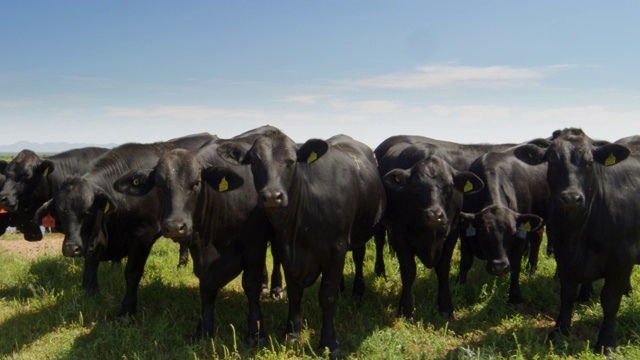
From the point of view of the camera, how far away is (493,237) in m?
5.86

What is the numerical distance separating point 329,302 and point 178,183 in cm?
197

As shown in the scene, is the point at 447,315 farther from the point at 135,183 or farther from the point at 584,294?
the point at 135,183

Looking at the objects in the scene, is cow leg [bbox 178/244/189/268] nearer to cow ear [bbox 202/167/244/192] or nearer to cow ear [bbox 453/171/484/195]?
cow ear [bbox 202/167/244/192]

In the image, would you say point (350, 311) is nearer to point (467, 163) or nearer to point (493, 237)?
point (493, 237)

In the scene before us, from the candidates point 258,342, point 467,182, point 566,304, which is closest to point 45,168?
point 258,342

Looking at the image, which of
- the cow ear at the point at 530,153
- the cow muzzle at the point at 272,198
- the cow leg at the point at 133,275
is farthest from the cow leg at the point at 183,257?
the cow ear at the point at 530,153

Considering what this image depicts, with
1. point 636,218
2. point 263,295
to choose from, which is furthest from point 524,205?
point 263,295

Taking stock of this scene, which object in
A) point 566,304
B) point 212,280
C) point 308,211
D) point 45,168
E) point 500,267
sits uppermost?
point 45,168

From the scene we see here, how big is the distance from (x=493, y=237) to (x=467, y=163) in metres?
2.28

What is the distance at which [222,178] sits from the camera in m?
5.27

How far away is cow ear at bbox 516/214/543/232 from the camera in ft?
19.6

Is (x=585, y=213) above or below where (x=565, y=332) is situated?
above

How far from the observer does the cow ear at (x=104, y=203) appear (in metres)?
6.08

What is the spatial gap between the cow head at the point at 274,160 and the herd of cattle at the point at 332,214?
0.01 meters
